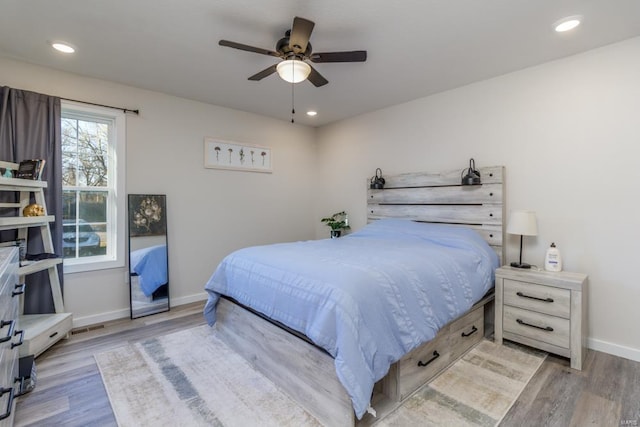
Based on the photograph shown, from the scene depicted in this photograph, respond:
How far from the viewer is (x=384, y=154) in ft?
14.0

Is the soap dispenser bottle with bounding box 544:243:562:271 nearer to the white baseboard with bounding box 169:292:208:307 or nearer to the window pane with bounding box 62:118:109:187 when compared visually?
the white baseboard with bounding box 169:292:208:307

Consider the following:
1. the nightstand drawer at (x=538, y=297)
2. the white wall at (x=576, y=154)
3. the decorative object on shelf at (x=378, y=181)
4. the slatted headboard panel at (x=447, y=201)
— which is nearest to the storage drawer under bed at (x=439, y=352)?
the nightstand drawer at (x=538, y=297)

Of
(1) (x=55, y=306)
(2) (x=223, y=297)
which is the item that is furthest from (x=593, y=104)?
(1) (x=55, y=306)

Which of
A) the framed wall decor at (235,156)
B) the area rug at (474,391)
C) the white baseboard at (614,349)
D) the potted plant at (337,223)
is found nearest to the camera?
the area rug at (474,391)

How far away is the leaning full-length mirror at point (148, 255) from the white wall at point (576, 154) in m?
3.41

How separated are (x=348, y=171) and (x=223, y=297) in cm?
275

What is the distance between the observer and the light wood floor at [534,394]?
70.7 inches

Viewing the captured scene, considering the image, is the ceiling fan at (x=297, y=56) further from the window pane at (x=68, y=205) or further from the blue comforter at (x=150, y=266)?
the blue comforter at (x=150, y=266)

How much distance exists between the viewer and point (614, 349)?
101 inches

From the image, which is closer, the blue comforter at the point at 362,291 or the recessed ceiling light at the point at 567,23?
the blue comforter at the point at 362,291

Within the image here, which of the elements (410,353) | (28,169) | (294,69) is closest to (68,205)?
(28,169)

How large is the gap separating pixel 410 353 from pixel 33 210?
3.30 m

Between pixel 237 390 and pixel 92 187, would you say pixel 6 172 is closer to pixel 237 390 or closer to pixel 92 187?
pixel 92 187

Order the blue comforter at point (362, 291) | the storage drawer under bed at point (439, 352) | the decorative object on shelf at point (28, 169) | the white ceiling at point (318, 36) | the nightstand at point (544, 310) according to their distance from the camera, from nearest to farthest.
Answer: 1. the blue comforter at point (362, 291)
2. the storage drawer under bed at point (439, 352)
3. the white ceiling at point (318, 36)
4. the nightstand at point (544, 310)
5. the decorative object on shelf at point (28, 169)
